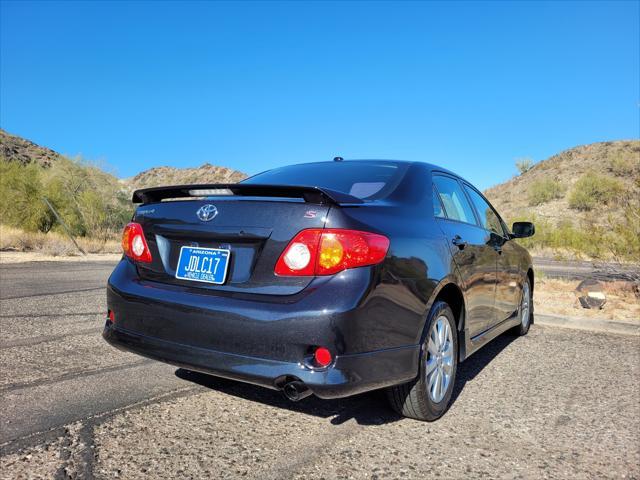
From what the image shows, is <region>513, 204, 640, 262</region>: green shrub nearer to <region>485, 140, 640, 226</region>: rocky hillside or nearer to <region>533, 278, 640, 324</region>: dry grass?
<region>533, 278, 640, 324</region>: dry grass

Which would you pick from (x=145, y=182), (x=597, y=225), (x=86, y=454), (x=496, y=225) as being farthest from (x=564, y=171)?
(x=145, y=182)

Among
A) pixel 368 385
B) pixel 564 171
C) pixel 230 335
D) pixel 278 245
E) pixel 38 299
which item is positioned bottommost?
pixel 38 299

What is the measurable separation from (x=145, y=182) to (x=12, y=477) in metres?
96.3

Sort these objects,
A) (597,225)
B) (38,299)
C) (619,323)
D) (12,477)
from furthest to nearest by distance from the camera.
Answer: (597,225) < (38,299) < (619,323) < (12,477)

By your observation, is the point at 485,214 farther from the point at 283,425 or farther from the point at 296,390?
the point at 296,390

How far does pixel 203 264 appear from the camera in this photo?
2646mm

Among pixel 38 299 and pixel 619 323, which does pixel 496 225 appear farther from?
pixel 38 299

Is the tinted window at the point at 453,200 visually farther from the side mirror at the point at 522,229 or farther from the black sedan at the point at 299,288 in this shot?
the side mirror at the point at 522,229

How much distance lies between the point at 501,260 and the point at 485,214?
508 mm

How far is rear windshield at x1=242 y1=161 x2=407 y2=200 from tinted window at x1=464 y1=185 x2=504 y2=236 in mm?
1253

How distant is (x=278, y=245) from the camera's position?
8.11ft

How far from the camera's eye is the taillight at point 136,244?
116 inches

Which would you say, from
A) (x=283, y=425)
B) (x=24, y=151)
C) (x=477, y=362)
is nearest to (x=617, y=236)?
(x=477, y=362)

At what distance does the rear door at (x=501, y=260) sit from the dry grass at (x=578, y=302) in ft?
7.72
